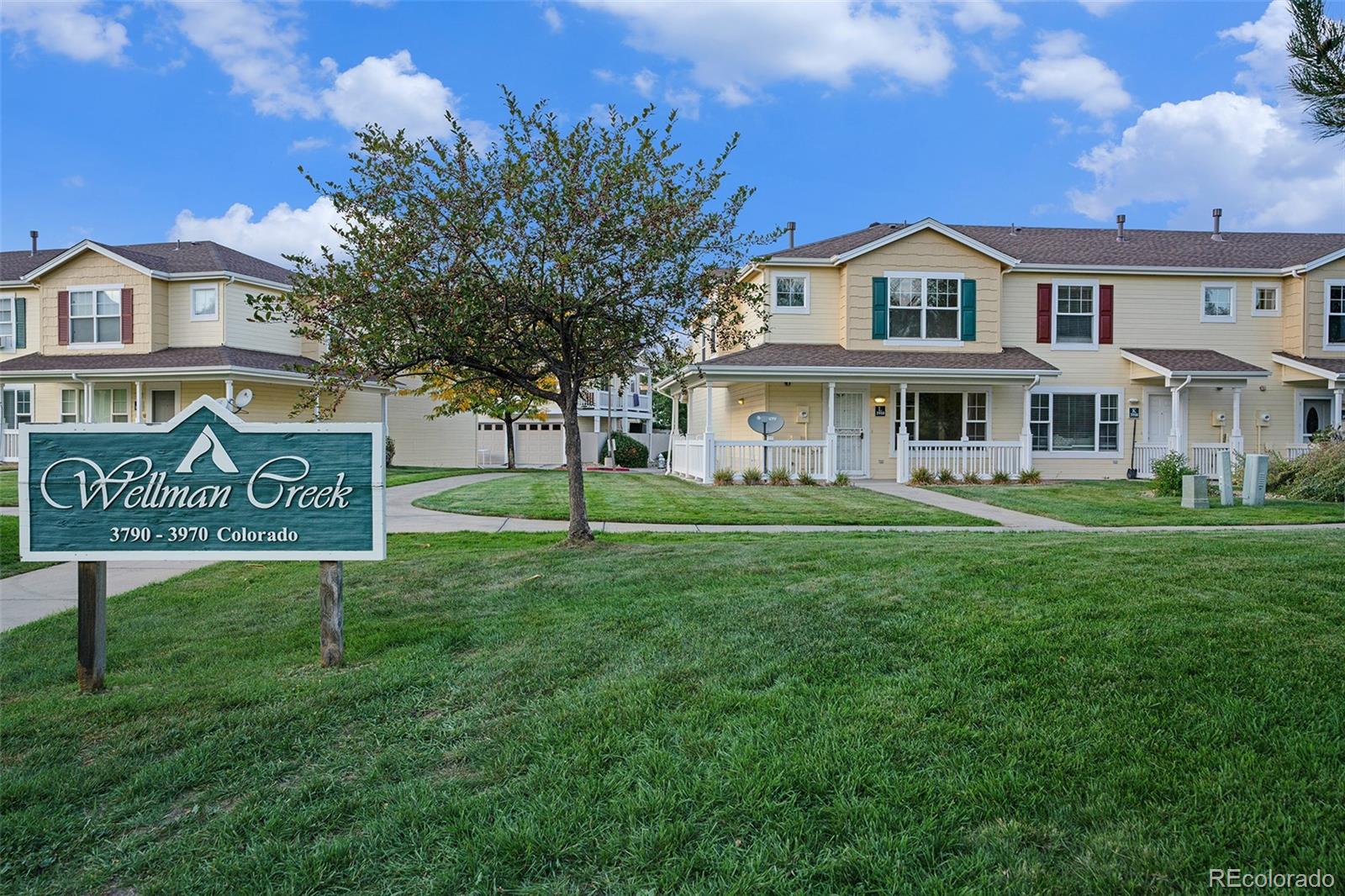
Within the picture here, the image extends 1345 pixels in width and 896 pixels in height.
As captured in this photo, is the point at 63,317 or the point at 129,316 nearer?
the point at 129,316

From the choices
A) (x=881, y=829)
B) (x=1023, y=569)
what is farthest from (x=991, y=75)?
(x=881, y=829)

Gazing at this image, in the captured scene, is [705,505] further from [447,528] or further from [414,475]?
[414,475]

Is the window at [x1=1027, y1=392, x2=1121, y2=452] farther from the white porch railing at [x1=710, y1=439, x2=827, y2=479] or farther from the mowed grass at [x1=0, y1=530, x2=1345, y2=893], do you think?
the mowed grass at [x1=0, y1=530, x2=1345, y2=893]

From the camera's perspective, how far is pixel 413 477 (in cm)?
2145

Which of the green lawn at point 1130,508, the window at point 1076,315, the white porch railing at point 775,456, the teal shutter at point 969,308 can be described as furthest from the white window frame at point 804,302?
the window at point 1076,315

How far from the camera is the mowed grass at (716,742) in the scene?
8.59 ft

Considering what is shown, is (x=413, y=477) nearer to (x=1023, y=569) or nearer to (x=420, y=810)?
(x=1023, y=569)

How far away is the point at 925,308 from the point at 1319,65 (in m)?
16.4

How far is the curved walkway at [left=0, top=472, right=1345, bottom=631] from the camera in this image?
7375 mm

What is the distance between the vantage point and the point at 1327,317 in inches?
836

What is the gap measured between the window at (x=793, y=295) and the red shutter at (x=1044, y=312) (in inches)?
238

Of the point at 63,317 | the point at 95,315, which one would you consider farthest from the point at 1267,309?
the point at 63,317

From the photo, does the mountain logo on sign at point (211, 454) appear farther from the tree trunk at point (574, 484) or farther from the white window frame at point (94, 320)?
the white window frame at point (94, 320)
